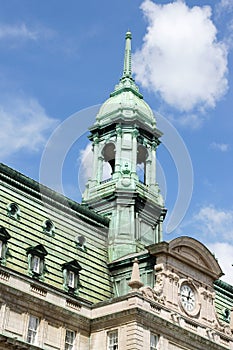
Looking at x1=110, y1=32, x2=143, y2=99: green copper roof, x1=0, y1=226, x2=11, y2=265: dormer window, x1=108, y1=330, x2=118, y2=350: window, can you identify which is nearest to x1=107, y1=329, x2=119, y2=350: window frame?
x1=108, y1=330, x2=118, y2=350: window

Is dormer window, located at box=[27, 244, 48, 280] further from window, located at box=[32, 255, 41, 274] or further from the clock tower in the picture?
the clock tower

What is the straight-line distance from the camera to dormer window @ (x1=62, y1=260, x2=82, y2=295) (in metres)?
60.3

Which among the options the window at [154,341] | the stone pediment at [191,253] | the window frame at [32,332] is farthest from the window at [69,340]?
the stone pediment at [191,253]

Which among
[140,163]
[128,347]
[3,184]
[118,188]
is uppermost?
[140,163]

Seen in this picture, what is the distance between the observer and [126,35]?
87688mm

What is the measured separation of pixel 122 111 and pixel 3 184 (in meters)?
21.3

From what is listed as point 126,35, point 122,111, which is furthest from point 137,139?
point 126,35

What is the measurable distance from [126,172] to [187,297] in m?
15.6

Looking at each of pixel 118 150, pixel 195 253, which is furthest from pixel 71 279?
pixel 118 150

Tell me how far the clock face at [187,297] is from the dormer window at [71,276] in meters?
9.47

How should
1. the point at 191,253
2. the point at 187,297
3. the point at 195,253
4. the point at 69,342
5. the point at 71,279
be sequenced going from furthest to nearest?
the point at 195,253 → the point at 191,253 → the point at 187,297 → the point at 71,279 → the point at 69,342

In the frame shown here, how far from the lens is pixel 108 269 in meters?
67.1

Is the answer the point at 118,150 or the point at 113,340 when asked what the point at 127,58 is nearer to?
the point at 118,150

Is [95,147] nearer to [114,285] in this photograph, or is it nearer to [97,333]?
[114,285]
